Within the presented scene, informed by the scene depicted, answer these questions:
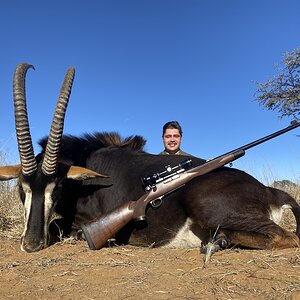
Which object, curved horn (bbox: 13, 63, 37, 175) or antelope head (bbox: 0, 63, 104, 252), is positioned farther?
curved horn (bbox: 13, 63, 37, 175)

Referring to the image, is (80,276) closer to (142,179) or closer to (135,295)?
(135,295)

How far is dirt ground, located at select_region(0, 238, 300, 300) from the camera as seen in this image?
2422mm

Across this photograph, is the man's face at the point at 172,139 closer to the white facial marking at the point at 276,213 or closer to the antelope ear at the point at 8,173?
the white facial marking at the point at 276,213

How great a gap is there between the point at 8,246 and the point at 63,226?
1.99 feet

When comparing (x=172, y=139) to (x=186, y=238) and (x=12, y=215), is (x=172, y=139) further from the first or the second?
(x=186, y=238)

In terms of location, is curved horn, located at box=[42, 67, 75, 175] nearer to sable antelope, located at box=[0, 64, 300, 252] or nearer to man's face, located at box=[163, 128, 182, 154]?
sable antelope, located at box=[0, 64, 300, 252]

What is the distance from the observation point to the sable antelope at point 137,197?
3752mm

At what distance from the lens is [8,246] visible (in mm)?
4180

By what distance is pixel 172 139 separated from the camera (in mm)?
7145

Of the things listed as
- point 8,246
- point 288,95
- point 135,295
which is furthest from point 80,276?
point 288,95

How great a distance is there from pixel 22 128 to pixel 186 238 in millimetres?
1922

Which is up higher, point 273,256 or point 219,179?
point 219,179

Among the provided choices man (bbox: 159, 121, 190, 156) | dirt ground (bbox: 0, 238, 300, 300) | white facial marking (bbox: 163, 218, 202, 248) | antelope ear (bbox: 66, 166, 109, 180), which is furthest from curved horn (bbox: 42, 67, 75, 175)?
man (bbox: 159, 121, 190, 156)

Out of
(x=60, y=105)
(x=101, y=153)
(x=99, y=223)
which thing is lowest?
(x=99, y=223)
